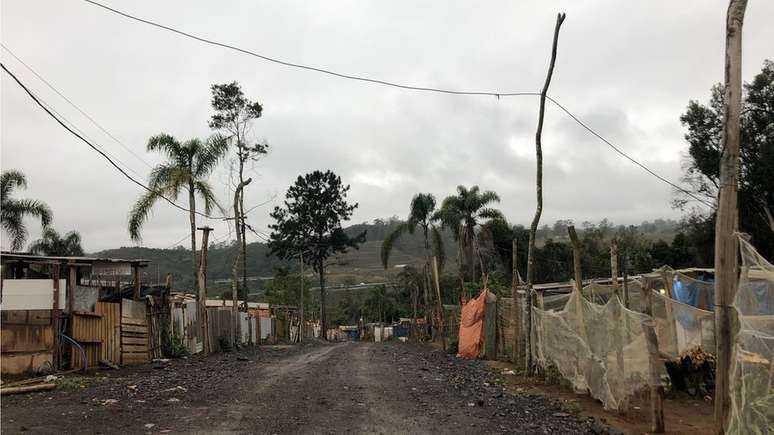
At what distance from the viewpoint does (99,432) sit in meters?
7.68

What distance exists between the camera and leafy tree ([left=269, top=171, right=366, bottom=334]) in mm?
55344

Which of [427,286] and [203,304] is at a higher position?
[203,304]

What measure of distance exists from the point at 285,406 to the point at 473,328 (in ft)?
43.0

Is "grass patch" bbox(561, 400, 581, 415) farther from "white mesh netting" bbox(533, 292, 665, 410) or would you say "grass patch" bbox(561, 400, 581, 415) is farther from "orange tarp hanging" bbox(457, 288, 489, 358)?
"orange tarp hanging" bbox(457, 288, 489, 358)

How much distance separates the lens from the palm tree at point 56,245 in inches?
1389

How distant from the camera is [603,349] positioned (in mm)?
9945

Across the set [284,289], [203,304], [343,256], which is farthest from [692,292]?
[343,256]

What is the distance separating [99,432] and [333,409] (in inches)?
133

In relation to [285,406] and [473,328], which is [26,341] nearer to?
[285,406]

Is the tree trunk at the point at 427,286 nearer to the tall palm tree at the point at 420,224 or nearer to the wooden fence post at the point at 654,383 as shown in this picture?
the tall palm tree at the point at 420,224

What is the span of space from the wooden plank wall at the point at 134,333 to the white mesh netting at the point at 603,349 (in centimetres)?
1136

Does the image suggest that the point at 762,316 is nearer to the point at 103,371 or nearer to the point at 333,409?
the point at 333,409

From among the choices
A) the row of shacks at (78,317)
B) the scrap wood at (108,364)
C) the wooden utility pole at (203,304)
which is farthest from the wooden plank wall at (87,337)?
the wooden utility pole at (203,304)

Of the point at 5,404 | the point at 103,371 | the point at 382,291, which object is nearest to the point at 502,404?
the point at 5,404
